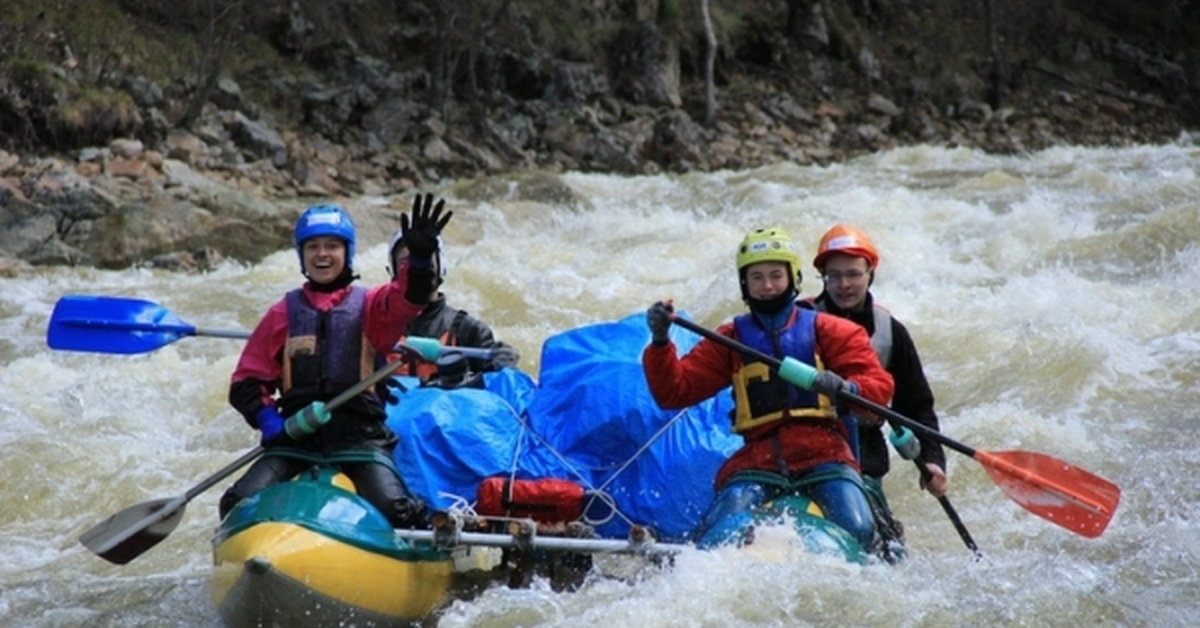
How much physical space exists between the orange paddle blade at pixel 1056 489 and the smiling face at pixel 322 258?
2.36m

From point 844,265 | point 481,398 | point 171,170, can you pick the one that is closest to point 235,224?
point 171,170

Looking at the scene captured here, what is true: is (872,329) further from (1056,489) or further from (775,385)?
(1056,489)

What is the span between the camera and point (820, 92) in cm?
2320

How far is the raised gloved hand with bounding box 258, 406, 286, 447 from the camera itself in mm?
4871

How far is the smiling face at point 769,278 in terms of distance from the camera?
16.5 feet

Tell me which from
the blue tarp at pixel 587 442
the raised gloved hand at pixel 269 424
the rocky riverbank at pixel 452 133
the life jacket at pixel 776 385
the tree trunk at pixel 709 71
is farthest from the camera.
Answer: the tree trunk at pixel 709 71

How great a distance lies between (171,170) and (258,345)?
32.9 feet

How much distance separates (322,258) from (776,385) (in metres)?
1.64

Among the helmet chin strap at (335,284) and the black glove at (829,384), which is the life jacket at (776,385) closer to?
the black glove at (829,384)

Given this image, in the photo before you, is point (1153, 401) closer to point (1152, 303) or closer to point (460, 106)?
point (1152, 303)

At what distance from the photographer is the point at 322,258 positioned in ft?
16.6

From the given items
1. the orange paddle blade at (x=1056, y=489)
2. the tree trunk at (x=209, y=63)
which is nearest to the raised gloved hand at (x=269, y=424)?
the orange paddle blade at (x=1056, y=489)

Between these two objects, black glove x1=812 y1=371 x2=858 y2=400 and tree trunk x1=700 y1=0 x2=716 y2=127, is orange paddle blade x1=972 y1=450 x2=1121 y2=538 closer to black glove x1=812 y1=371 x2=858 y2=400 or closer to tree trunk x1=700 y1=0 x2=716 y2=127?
black glove x1=812 y1=371 x2=858 y2=400

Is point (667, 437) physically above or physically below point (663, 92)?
below
